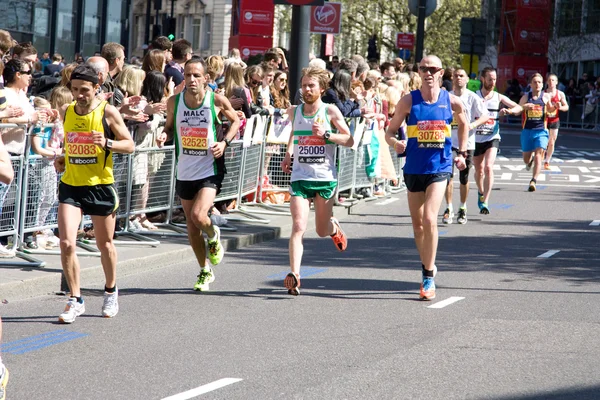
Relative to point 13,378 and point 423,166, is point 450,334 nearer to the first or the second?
point 423,166

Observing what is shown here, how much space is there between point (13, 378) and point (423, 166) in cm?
436

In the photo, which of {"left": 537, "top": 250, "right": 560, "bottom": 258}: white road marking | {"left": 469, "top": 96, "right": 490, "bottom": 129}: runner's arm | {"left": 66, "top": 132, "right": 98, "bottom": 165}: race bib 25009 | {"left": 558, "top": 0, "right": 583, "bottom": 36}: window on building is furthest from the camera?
{"left": 558, "top": 0, "right": 583, "bottom": 36}: window on building

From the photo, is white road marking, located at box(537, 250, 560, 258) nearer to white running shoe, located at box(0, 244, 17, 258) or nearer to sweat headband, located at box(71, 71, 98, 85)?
white running shoe, located at box(0, 244, 17, 258)

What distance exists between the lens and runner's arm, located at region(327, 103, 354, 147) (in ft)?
32.2

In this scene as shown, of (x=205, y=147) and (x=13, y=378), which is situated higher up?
(x=205, y=147)

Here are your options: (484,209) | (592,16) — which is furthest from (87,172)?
(592,16)

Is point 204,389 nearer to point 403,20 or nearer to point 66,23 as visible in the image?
point 66,23

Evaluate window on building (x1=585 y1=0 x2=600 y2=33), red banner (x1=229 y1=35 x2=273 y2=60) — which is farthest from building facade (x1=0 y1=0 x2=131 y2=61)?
window on building (x1=585 y1=0 x2=600 y2=33)

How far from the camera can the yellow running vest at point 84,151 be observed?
8344mm

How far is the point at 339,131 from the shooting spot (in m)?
10.0

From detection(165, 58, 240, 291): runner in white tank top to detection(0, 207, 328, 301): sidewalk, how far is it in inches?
43.2

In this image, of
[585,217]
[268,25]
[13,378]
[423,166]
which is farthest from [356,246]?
[268,25]

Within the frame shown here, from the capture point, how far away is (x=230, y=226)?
1350 centimetres

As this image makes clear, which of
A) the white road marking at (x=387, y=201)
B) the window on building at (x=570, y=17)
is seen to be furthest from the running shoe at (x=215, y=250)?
the window on building at (x=570, y=17)
